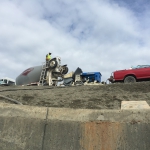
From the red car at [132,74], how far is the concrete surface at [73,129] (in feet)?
37.9

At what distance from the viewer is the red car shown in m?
14.9

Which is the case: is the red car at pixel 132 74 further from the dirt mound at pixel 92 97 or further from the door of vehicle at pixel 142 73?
the dirt mound at pixel 92 97

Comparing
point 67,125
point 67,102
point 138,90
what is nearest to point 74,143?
point 67,125

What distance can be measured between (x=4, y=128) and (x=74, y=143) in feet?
4.08

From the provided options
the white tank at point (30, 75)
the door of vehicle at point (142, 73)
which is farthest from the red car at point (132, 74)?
the white tank at point (30, 75)

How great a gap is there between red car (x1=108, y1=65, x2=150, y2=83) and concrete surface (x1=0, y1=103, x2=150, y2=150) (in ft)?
37.9

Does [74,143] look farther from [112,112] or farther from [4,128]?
[4,128]

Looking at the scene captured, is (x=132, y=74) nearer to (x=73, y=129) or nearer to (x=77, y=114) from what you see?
(x=77, y=114)

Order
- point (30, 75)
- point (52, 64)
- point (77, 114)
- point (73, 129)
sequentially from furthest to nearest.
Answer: point (30, 75) < point (52, 64) < point (77, 114) < point (73, 129)

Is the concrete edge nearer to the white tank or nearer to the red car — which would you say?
the red car

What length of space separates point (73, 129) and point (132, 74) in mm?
12152

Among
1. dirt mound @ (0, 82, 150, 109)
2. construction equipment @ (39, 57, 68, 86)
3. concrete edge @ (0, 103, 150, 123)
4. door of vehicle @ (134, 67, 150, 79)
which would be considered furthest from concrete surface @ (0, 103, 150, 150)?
construction equipment @ (39, 57, 68, 86)

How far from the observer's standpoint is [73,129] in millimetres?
3770

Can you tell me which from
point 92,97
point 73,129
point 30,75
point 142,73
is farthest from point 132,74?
point 73,129
